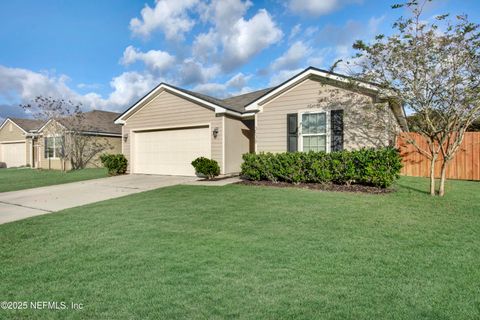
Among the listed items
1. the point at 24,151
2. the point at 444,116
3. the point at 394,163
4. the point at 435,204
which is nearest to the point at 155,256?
the point at 435,204

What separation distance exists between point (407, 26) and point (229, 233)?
25.2ft

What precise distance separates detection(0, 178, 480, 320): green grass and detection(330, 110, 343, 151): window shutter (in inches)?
172

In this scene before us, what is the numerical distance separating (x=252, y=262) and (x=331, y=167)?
6.32m

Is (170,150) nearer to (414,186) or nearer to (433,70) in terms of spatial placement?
(414,186)

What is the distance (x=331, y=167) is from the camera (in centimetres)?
899

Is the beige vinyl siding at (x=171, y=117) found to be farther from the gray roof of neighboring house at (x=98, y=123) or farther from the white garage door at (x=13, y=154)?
the white garage door at (x=13, y=154)

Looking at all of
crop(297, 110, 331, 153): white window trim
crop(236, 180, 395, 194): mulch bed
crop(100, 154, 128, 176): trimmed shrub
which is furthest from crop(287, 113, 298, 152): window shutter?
crop(100, 154, 128, 176): trimmed shrub

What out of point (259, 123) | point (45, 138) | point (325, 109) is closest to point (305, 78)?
point (325, 109)

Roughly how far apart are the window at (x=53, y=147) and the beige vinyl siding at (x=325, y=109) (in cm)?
1629

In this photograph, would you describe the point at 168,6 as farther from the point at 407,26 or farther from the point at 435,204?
the point at 435,204

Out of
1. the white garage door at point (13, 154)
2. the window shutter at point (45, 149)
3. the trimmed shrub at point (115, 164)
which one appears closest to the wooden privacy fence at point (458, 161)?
the trimmed shrub at point (115, 164)

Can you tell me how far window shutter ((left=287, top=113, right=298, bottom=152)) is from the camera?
37.1 ft

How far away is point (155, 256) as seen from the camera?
12.1ft

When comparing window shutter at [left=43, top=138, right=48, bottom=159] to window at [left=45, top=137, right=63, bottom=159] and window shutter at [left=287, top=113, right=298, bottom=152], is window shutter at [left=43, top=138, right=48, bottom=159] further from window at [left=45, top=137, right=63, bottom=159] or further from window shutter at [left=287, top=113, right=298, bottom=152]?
window shutter at [left=287, top=113, right=298, bottom=152]
